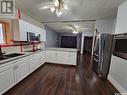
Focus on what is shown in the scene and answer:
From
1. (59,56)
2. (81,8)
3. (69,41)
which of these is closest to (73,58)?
(59,56)

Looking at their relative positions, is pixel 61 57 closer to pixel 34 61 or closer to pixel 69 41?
pixel 34 61

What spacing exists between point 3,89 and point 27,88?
558mm

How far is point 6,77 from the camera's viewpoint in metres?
1.68

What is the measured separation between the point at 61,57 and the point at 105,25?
2765 mm

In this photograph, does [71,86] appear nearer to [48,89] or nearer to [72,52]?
[48,89]

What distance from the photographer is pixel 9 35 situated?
8.43 feet

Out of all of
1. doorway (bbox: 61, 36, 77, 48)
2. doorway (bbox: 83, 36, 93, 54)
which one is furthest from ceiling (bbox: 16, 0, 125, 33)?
doorway (bbox: 61, 36, 77, 48)

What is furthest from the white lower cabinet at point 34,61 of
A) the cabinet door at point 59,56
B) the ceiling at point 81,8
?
the ceiling at point 81,8

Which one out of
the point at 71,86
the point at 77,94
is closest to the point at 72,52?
the point at 71,86

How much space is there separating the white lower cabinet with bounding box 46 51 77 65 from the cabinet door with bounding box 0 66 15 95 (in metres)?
2.24

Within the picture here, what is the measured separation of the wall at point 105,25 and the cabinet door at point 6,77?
3.93 m

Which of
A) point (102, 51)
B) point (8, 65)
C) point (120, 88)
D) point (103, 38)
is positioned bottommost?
point (120, 88)

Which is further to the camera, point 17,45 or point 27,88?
point 17,45

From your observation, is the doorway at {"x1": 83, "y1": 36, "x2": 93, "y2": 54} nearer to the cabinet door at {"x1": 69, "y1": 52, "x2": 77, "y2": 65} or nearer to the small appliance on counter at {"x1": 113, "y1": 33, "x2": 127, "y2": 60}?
the cabinet door at {"x1": 69, "y1": 52, "x2": 77, "y2": 65}
